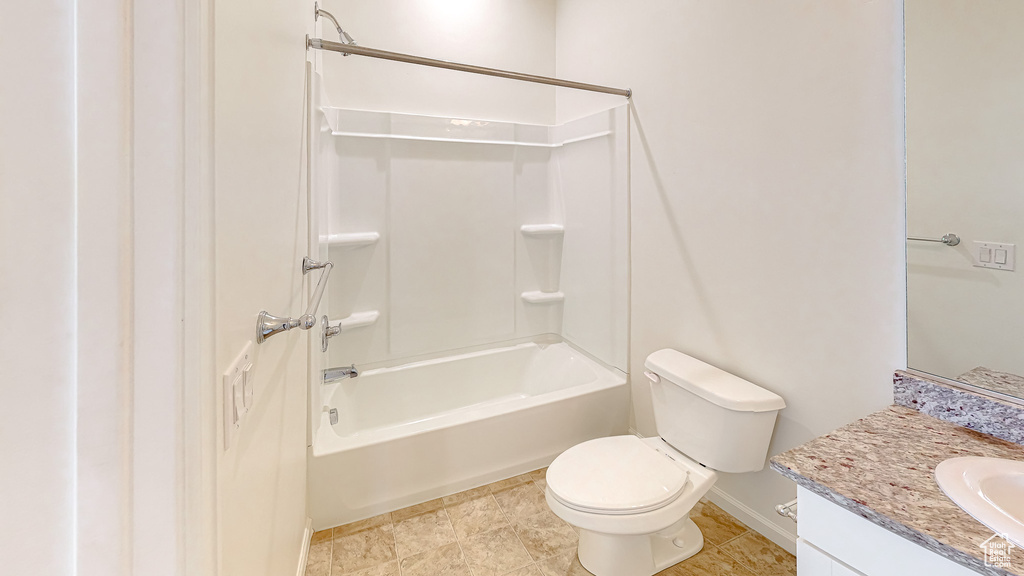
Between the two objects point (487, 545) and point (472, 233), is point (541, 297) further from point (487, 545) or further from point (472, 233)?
point (487, 545)

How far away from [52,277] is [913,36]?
5.94 feet

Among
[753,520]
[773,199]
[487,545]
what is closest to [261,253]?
[487,545]

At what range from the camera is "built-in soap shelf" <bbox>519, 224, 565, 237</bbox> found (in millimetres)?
2701

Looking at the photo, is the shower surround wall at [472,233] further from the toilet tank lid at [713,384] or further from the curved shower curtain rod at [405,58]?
the toilet tank lid at [713,384]

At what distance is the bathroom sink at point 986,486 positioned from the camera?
71 cm

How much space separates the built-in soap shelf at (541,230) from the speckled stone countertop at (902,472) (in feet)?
6.17

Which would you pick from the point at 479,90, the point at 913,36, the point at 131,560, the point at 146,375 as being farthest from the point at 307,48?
the point at 913,36

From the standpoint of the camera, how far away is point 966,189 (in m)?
1.04

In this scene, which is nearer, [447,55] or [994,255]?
[994,255]

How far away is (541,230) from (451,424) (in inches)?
53.5

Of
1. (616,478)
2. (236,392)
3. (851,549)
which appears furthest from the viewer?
(616,478)

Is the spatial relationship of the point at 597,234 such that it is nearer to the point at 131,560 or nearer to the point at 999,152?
the point at 999,152

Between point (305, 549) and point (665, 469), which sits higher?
point (665, 469)

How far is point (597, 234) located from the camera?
2408 mm
